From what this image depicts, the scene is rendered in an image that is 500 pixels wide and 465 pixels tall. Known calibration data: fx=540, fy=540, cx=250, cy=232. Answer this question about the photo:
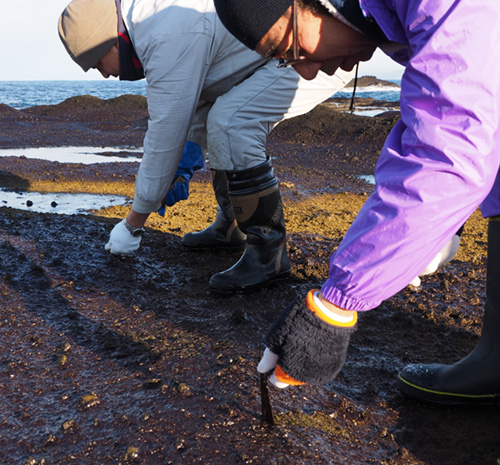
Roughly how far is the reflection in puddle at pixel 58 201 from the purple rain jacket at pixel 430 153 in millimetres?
4021

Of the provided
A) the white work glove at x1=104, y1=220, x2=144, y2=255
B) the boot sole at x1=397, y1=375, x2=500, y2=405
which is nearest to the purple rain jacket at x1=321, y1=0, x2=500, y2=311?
the boot sole at x1=397, y1=375, x2=500, y2=405

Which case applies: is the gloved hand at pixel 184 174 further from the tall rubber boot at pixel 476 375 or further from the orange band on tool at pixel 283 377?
the orange band on tool at pixel 283 377

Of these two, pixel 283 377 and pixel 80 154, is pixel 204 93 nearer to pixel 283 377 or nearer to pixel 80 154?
pixel 283 377

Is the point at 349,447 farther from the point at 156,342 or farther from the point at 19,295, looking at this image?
the point at 19,295

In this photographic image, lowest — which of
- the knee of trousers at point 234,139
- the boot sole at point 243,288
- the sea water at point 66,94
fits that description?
the sea water at point 66,94

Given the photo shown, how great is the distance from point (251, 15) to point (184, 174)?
6.36ft

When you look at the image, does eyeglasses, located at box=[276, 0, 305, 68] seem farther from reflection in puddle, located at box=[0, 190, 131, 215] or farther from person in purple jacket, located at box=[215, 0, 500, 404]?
reflection in puddle, located at box=[0, 190, 131, 215]

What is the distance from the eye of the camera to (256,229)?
294 cm

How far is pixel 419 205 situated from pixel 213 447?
1.07 metres

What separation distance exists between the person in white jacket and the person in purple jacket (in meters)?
1.21

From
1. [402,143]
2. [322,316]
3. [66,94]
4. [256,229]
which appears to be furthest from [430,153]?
[66,94]

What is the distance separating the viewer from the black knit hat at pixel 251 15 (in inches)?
55.2

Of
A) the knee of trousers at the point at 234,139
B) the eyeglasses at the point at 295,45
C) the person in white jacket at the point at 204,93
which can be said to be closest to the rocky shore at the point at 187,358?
the person in white jacket at the point at 204,93

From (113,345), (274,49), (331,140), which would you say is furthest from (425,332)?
(331,140)
